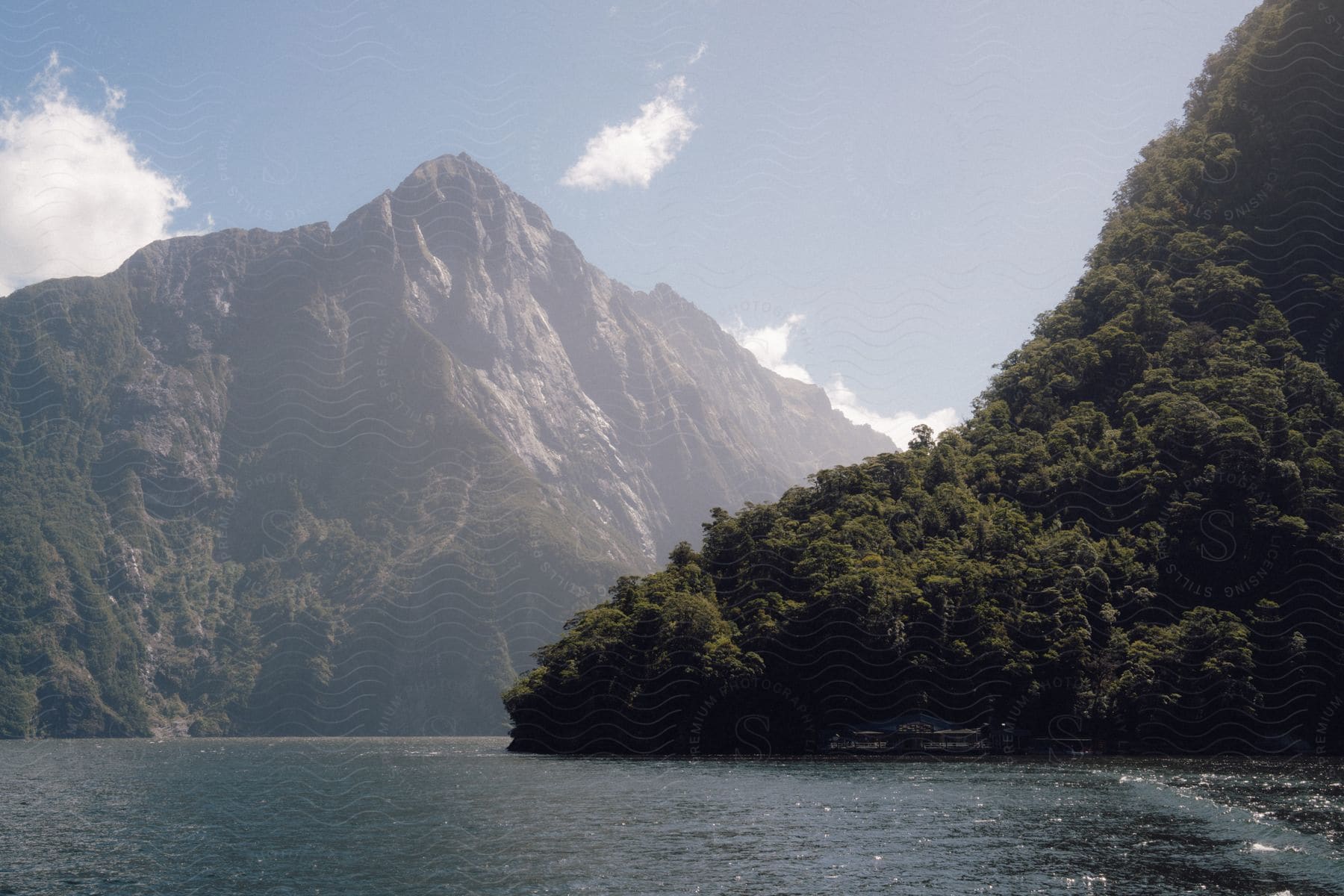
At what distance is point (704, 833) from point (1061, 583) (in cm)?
9522

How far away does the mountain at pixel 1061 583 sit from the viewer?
12988 cm

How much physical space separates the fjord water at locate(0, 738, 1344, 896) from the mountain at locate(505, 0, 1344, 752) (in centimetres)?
2945

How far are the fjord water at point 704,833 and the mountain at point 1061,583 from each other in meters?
29.4

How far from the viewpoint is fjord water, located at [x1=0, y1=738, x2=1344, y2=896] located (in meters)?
44.4

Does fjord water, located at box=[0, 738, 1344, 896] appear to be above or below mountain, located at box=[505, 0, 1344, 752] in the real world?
below

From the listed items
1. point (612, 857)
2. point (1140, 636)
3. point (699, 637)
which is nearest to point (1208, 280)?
point (1140, 636)

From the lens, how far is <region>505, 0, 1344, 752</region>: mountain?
12988 centimetres

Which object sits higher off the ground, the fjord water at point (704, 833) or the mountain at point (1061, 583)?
the mountain at point (1061, 583)

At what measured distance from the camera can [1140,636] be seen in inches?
5374

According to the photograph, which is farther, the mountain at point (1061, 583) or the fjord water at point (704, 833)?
the mountain at point (1061, 583)

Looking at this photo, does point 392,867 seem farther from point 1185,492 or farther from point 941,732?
point 1185,492

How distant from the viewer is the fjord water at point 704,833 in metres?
44.4

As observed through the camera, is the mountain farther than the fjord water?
Yes

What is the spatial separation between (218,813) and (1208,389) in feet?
487
